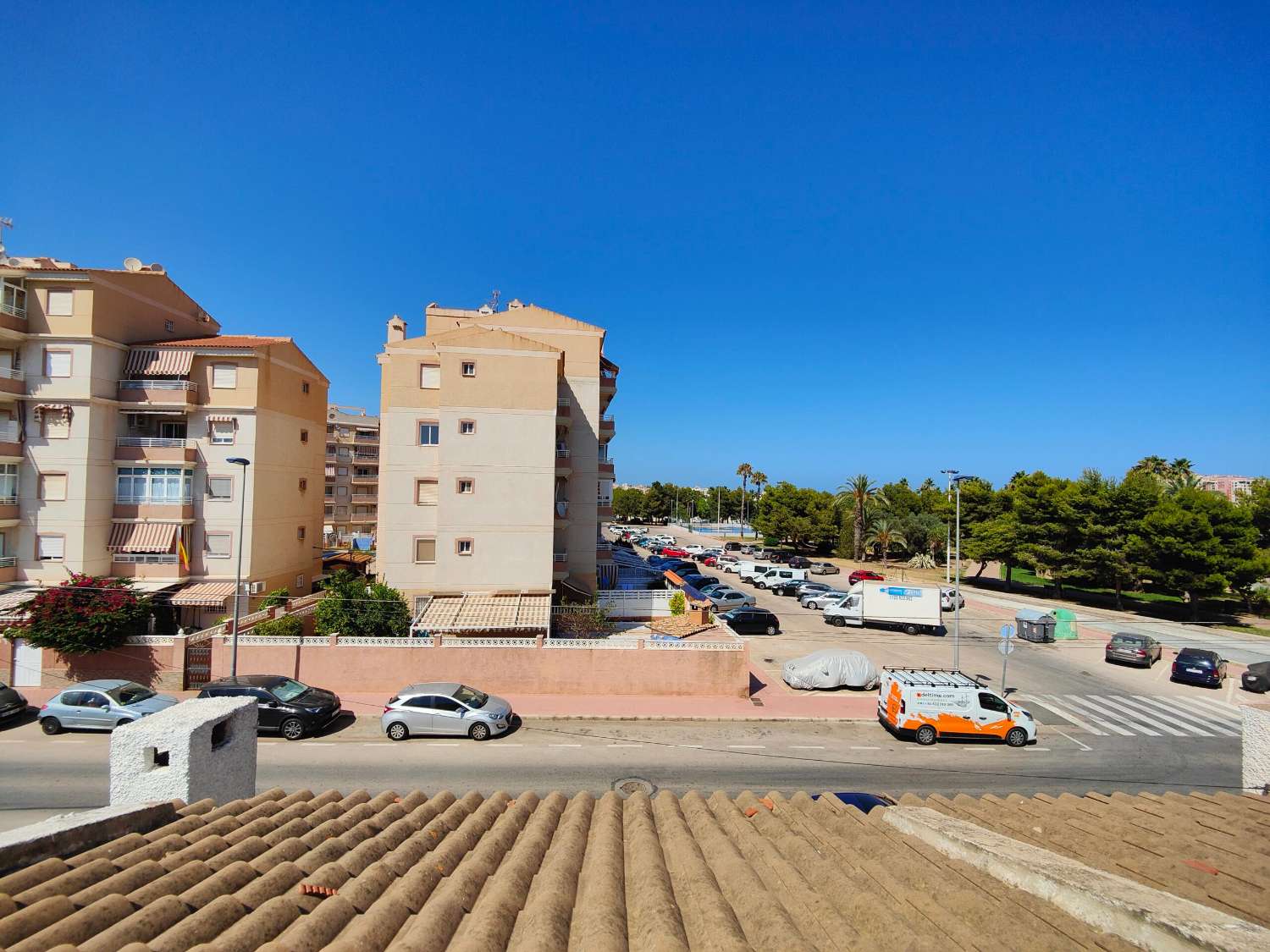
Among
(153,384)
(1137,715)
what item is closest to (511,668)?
(153,384)

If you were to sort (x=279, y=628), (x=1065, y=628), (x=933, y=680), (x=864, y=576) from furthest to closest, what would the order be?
(x=864, y=576) → (x=1065, y=628) → (x=279, y=628) → (x=933, y=680)

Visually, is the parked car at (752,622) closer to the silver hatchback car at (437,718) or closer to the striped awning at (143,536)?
the silver hatchback car at (437,718)

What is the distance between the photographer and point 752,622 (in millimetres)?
29891

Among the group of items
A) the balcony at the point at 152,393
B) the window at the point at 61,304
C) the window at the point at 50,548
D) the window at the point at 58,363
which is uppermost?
the window at the point at 61,304

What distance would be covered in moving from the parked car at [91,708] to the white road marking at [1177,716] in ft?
101

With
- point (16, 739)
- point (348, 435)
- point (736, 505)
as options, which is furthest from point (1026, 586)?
point (736, 505)

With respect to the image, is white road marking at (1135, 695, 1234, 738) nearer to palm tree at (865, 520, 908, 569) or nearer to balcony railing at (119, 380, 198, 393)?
balcony railing at (119, 380, 198, 393)

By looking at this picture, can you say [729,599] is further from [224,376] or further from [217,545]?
[224,376]

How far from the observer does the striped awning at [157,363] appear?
24984 mm

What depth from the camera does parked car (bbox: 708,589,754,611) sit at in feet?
113

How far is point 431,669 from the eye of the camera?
1994 cm

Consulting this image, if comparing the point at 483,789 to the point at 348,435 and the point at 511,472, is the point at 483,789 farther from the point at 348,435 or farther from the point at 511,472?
the point at 348,435

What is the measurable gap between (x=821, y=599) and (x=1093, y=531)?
20.4 metres

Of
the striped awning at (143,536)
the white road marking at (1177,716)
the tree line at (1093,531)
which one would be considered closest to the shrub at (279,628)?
the striped awning at (143,536)
